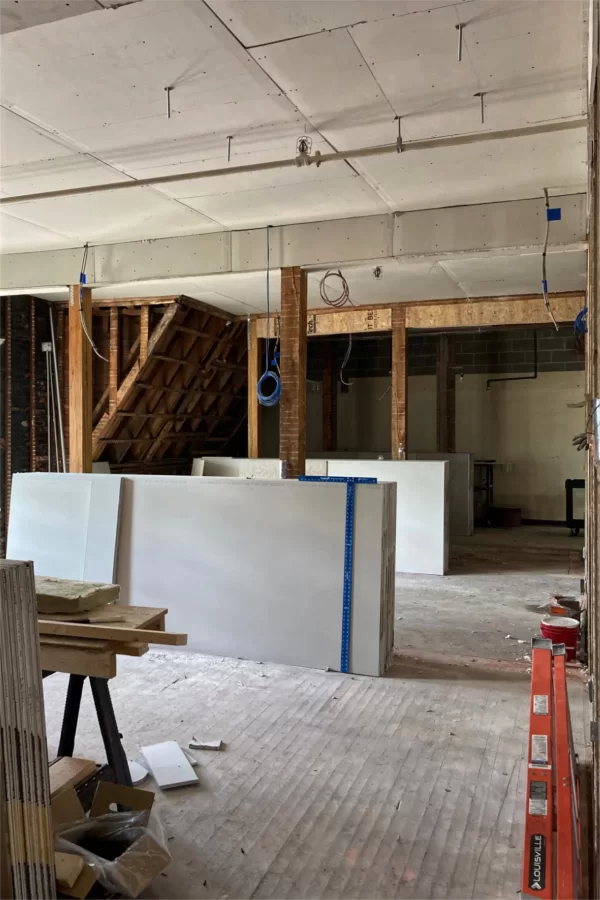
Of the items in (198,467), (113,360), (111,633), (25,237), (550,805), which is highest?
(25,237)

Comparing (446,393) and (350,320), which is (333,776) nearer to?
(350,320)

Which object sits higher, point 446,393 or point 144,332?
point 144,332

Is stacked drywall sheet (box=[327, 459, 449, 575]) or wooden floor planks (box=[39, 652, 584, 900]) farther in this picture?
stacked drywall sheet (box=[327, 459, 449, 575])

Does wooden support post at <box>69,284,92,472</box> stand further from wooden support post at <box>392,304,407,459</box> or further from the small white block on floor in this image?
wooden support post at <box>392,304,407,459</box>

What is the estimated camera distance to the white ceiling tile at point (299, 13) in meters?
2.58

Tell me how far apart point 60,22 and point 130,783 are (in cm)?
300

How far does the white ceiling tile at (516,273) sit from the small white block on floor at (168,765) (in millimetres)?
4794

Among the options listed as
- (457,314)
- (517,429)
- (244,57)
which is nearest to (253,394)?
(457,314)

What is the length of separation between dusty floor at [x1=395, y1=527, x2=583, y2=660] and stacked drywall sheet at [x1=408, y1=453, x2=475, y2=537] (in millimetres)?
413

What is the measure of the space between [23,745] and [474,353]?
11.0 m

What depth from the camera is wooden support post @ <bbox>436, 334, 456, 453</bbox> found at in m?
11.4

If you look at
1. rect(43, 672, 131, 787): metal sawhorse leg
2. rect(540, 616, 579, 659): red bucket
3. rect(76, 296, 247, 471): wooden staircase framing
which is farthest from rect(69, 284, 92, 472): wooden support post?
rect(540, 616, 579, 659): red bucket

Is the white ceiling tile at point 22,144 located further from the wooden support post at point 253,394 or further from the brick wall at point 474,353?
the brick wall at point 474,353

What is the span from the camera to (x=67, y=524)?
16.9 feet
